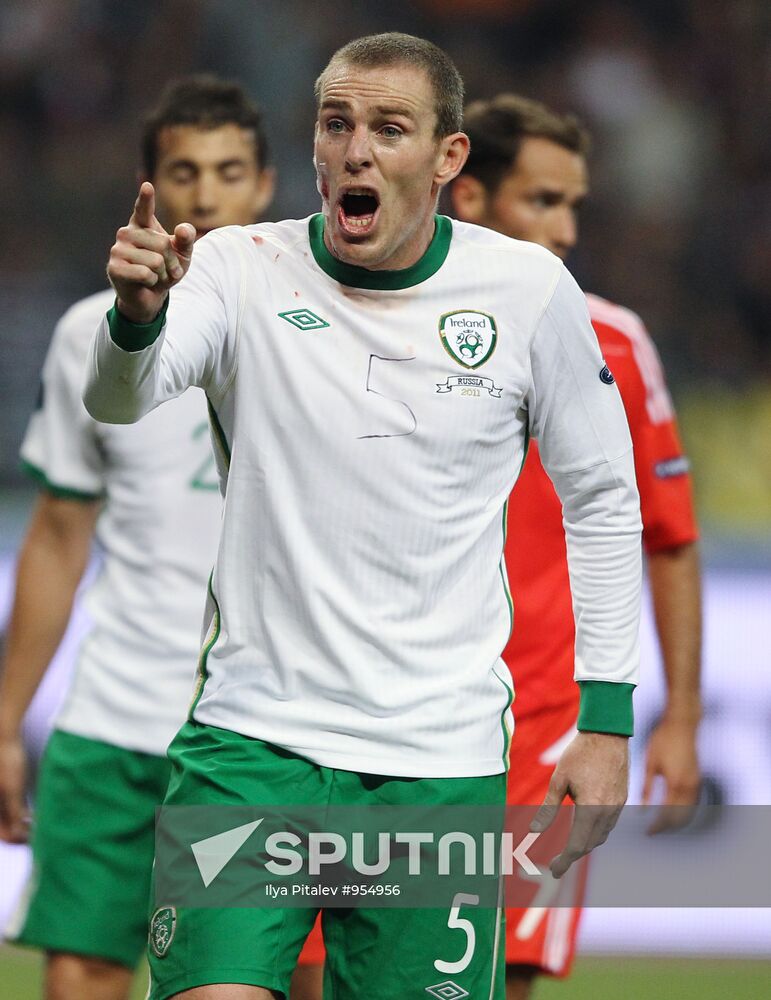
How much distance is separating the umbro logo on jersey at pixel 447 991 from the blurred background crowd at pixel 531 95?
582 centimetres

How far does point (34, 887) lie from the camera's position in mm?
4090

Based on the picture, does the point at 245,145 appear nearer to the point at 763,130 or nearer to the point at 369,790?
the point at 369,790

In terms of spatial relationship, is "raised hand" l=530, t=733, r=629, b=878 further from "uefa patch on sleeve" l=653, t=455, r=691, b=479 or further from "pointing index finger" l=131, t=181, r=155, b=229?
"uefa patch on sleeve" l=653, t=455, r=691, b=479

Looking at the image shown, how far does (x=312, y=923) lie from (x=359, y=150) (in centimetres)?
124

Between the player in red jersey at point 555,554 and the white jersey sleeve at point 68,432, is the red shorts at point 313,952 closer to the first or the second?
the player in red jersey at point 555,554

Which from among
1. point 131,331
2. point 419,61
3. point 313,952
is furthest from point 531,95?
point 131,331

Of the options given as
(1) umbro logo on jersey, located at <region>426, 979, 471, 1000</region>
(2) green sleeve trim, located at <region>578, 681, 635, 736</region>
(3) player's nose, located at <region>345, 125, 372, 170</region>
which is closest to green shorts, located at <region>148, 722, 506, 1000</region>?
(1) umbro logo on jersey, located at <region>426, 979, 471, 1000</region>

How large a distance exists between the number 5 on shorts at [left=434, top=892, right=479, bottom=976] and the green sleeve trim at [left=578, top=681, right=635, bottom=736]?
35cm

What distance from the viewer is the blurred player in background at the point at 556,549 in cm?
388

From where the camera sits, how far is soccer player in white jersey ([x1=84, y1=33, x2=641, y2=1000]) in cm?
274

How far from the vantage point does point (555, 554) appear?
390cm

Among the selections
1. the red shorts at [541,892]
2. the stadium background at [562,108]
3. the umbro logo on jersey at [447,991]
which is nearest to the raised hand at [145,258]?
the umbro logo on jersey at [447,991]

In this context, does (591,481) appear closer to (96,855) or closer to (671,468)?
(671,468)

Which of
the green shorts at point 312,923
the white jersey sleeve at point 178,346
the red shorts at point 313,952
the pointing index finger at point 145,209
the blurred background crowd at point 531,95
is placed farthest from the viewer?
the blurred background crowd at point 531,95
